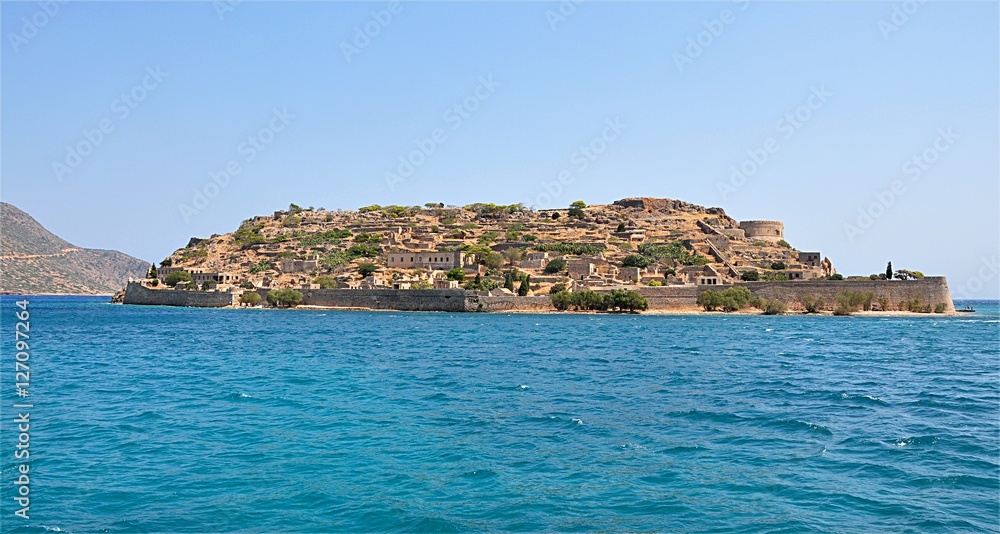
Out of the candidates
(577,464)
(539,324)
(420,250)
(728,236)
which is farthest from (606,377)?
(728,236)

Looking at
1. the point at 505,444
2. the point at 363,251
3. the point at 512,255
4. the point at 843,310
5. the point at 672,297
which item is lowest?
the point at 505,444

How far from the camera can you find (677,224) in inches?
4129

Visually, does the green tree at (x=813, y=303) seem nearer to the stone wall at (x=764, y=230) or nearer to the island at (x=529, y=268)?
the island at (x=529, y=268)

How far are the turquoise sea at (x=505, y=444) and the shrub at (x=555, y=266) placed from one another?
165ft

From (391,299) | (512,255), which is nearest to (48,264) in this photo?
(512,255)

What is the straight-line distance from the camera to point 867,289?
217 ft

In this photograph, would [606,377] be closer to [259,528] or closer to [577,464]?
[577,464]

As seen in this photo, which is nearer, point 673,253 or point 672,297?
point 672,297

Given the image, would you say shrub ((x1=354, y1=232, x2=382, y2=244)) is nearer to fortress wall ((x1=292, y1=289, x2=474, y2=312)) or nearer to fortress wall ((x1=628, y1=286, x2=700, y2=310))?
fortress wall ((x1=292, y1=289, x2=474, y2=312))

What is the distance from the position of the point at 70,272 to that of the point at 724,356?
156 metres

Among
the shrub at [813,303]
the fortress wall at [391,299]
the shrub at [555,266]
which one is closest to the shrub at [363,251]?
the fortress wall at [391,299]

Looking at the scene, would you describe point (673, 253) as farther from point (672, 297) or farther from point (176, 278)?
point (176, 278)

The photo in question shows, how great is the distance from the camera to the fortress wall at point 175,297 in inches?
3000

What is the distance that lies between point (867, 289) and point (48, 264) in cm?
13786
